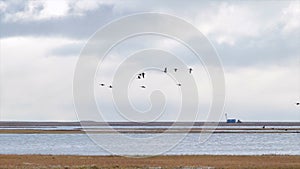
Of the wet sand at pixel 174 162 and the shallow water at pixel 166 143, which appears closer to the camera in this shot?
the wet sand at pixel 174 162

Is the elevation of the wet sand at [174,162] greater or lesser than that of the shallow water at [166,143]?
lesser

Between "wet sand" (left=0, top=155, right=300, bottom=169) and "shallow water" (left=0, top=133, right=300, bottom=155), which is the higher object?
"shallow water" (left=0, top=133, right=300, bottom=155)

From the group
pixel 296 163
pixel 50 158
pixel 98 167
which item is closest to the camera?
pixel 98 167

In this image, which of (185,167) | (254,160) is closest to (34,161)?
(185,167)

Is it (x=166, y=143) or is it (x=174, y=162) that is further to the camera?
(x=166, y=143)

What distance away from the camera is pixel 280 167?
168 feet

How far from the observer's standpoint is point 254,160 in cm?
6066

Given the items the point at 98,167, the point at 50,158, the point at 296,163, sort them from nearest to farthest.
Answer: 1. the point at 98,167
2. the point at 296,163
3. the point at 50,158

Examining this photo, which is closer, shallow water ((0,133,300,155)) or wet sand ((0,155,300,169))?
wet sand ((0,155,300,169))

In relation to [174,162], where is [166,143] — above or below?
above

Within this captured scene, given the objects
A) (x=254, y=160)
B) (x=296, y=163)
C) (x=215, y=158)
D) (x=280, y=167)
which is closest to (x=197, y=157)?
(x=215, y=158)

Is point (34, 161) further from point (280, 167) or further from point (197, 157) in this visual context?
point (280, 167)

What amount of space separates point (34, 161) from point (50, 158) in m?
4.07

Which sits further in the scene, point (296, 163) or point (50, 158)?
point (50, 158)
